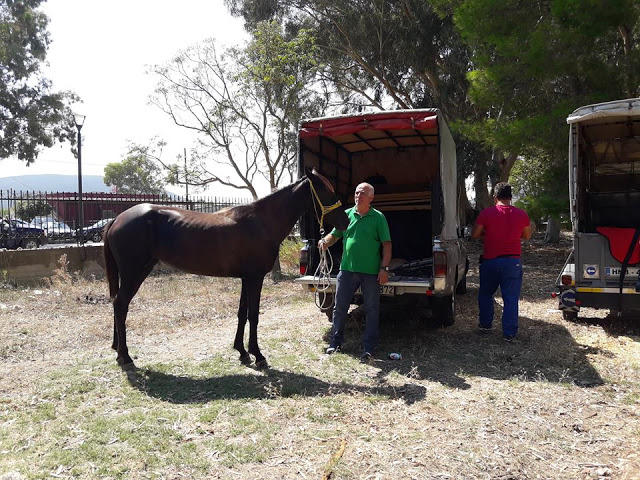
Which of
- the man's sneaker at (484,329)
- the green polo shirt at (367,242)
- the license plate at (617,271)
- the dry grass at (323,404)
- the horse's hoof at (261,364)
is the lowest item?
the dry grass at (323,404)

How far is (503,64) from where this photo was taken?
10.1 metres

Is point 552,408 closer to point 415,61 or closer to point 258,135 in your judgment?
point 258,135

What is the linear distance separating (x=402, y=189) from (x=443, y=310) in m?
2.71

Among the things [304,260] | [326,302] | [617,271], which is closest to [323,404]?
[326,302]

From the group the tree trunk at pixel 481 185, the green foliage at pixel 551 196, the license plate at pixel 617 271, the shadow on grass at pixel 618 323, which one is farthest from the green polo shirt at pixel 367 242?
the tree trunk at pixel 481 185

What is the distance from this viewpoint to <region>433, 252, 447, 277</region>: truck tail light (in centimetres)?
558

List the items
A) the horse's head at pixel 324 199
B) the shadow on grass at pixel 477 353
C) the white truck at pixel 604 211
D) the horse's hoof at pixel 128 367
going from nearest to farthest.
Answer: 1. the shadow on grass at pixel 477 353
2. the horse's hoof at pixel 128 367
3. the horse's head at pixel 324 199
4. the white truck at pixel 604 211

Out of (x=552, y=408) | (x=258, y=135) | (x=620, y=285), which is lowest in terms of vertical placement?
(x=552, y=408)

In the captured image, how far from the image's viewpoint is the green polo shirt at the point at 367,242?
17.2 feet

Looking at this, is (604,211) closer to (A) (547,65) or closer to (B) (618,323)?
(B) (618,323)

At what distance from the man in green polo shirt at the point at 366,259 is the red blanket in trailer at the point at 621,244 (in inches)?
122

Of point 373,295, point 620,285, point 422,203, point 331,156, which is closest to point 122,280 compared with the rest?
point 373,295

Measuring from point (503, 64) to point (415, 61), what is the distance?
6.13 m

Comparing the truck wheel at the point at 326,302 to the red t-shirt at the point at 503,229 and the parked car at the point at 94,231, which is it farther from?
the parked car at the point at 94,231
